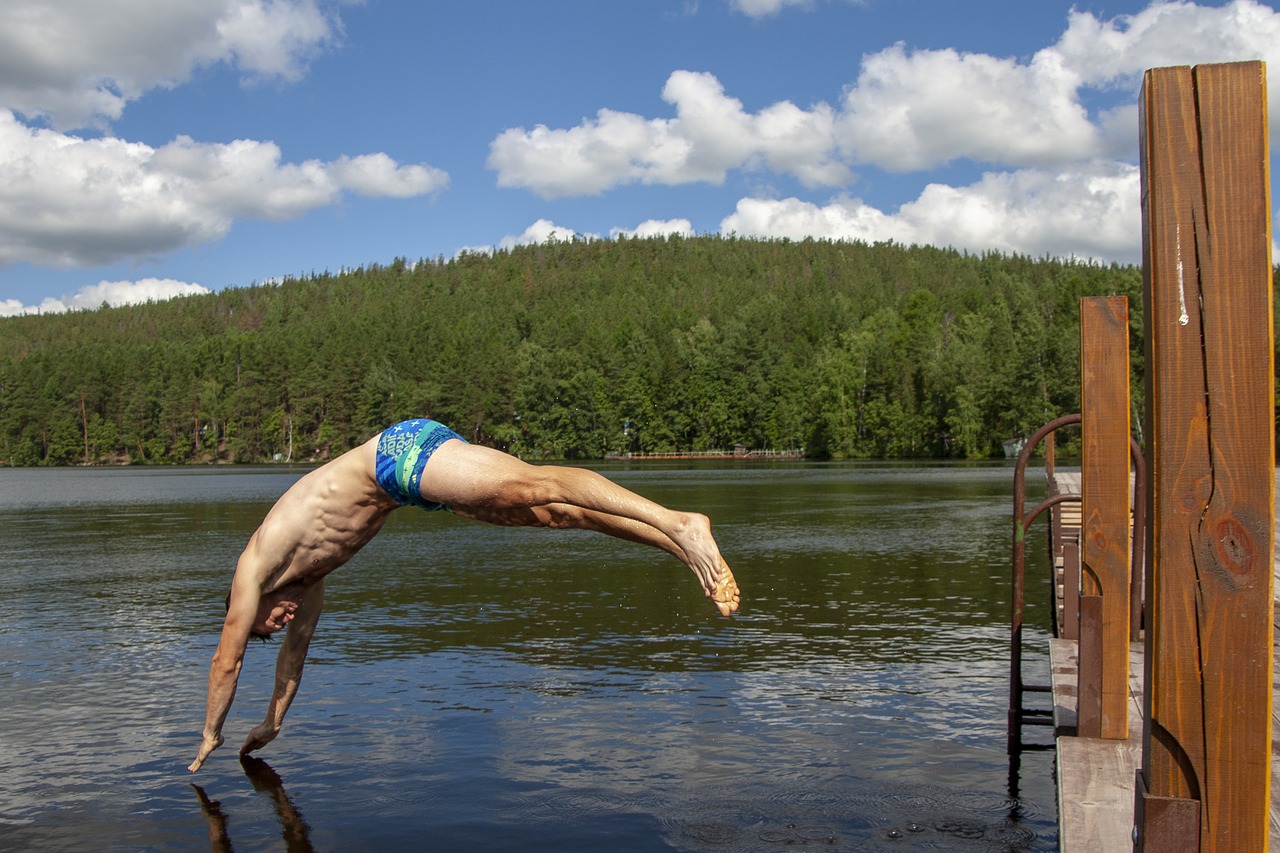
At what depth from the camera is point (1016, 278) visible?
163625 mm

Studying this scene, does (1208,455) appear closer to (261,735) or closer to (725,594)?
(725,594)

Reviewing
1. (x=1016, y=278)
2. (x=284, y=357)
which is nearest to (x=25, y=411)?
(x=284, y=357)

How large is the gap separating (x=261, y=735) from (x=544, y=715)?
2.82m

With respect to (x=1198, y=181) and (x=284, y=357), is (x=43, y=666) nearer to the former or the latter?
(x=1198, y=181)

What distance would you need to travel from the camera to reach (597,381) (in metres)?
129

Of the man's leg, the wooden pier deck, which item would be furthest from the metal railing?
the man's leg

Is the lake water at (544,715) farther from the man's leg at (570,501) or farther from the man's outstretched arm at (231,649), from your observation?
the man's leg at (570,501)

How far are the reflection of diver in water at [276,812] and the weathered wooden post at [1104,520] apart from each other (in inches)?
193

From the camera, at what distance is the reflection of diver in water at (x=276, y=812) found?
7.15 m

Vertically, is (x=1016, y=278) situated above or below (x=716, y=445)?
above

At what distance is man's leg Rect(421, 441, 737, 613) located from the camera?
16.3 feet

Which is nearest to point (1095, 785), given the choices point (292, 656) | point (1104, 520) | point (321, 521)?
point (1104, 520)

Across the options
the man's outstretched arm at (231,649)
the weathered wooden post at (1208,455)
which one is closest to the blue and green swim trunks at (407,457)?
the man's outstretched arm at (231,649)

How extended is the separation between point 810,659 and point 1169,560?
33.6 ft
